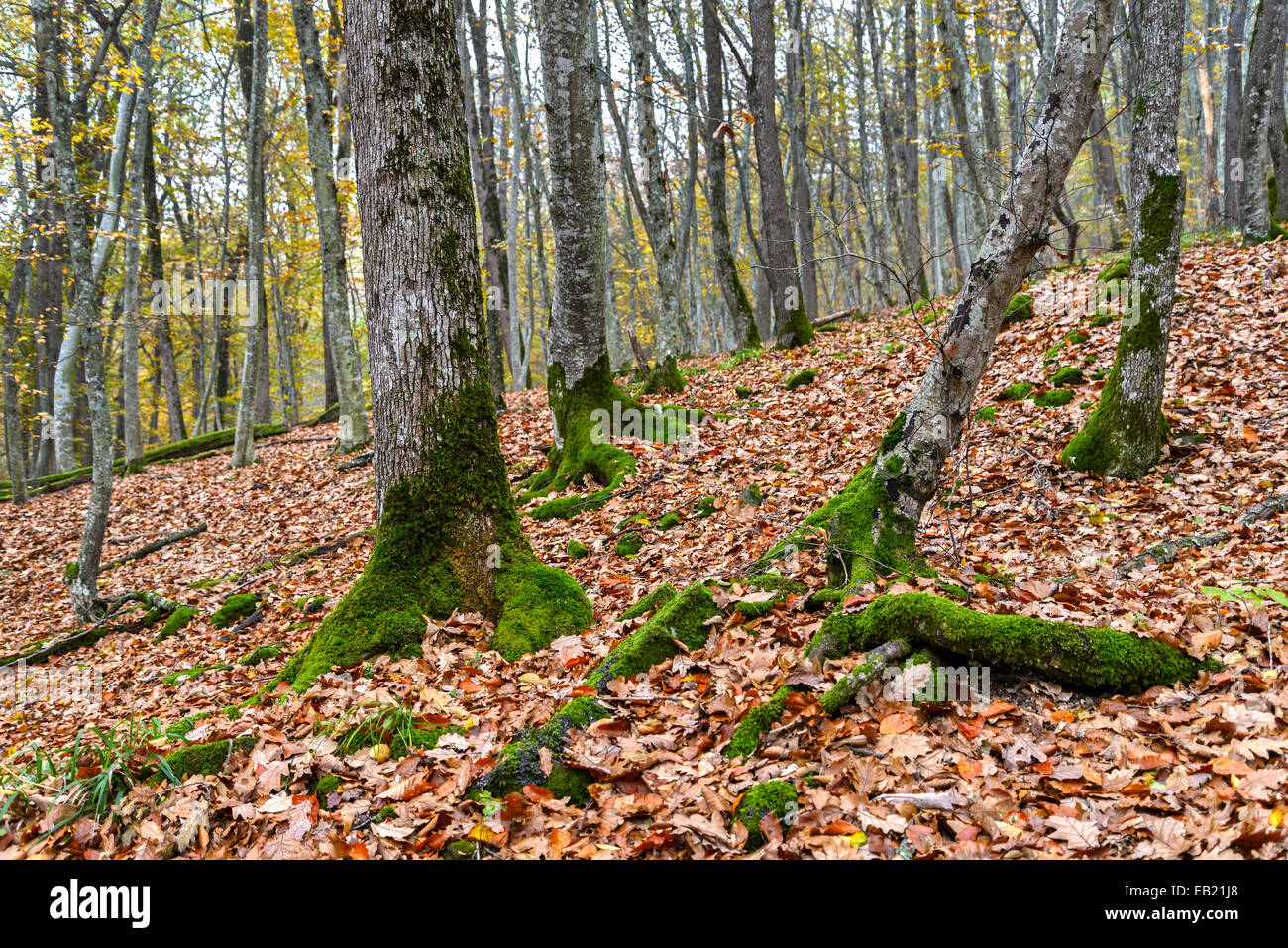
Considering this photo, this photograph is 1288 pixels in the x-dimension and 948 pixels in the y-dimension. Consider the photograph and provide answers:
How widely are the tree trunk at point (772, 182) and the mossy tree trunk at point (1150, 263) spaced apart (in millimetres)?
6888

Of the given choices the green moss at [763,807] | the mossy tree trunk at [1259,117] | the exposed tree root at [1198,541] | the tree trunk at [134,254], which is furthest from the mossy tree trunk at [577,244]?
the mossy tree trunk at [1259,117]

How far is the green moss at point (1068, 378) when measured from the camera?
758cm

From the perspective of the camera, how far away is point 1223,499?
5.33 m

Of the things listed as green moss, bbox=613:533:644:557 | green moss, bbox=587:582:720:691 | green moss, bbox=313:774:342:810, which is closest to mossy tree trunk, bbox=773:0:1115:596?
green moss, bbox=587:582:720:691

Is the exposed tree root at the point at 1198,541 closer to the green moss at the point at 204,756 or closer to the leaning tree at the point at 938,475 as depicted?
the leaning tree at the point at 938,475

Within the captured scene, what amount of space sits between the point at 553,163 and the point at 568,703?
656 cm

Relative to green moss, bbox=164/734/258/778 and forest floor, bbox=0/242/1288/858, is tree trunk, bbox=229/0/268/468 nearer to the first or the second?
forest floor, bbox=0/242/1288/858

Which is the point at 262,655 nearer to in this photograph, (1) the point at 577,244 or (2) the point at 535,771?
(2) the point at 535,771

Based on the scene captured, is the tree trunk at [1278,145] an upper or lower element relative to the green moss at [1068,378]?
upper

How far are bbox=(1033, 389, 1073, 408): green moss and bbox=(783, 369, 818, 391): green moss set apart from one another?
3.29m

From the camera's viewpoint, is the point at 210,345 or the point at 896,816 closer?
the point at 896,816

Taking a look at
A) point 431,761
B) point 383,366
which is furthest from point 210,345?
point 431,761
